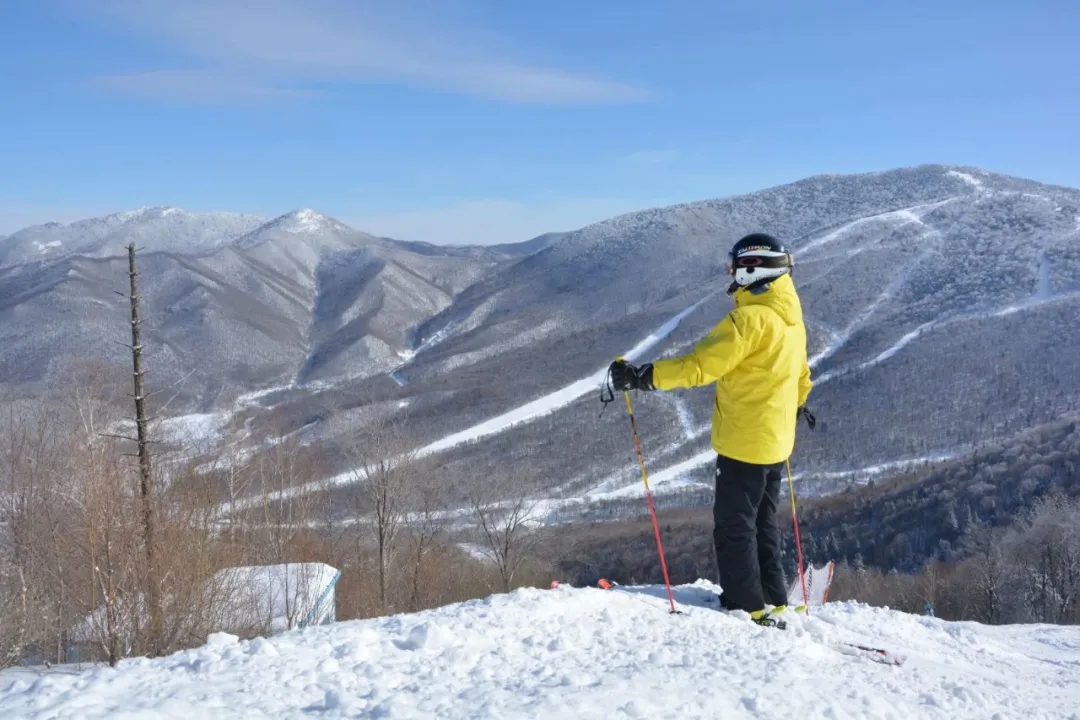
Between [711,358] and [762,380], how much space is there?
0.73m

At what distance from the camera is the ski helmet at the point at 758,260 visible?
6402 mm

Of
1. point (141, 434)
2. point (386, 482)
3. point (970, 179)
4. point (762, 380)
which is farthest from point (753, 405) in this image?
point (970, 179)

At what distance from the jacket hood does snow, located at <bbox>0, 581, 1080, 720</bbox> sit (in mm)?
2456

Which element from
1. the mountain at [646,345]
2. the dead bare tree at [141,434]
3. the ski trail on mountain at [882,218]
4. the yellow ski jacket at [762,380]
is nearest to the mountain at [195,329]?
the mountain at [646,345]

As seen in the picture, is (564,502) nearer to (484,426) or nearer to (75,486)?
(484,426)

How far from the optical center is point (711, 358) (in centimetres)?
584

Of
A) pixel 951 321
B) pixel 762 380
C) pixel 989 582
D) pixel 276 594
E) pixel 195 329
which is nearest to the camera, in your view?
pixel 762 380

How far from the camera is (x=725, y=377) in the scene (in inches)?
255

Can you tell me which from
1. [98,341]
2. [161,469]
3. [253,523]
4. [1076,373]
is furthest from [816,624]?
[98,341]

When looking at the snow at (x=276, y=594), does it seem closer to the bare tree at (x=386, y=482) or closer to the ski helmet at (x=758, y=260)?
the ski helmet at (x=758, y=260)

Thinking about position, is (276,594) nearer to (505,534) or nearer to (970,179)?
(505,534)

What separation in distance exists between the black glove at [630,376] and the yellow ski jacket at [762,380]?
260mm

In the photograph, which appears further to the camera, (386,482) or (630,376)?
(386,482)

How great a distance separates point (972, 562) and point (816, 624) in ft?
120
